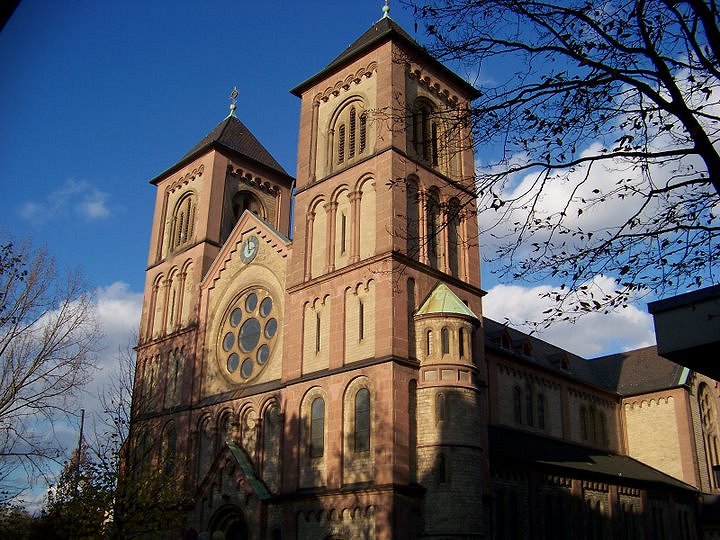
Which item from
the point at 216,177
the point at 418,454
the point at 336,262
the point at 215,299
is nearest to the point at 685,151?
the point at 418,454

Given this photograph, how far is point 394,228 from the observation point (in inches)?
1126

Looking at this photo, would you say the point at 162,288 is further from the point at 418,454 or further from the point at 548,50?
the point at 548,50

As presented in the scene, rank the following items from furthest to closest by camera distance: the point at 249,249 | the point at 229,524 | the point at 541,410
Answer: the point at 541,410
the point at 249,249
the point at 229,524

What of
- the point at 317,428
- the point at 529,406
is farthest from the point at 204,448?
the point at 529,406

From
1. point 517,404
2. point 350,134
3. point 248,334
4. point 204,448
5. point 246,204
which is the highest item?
point 246,204

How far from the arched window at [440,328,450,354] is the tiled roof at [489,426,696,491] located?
5.04 m

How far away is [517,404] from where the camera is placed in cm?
3706

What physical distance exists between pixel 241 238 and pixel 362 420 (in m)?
12.6

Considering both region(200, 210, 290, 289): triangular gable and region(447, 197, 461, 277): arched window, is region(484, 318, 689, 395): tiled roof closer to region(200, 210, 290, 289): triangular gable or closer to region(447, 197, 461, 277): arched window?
region(447, 197, 461, 277): arched window

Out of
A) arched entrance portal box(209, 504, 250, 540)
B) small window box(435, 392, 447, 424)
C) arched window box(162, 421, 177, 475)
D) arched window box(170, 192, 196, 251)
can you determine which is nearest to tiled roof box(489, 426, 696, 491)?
small window box(435, 392, 447, 424)

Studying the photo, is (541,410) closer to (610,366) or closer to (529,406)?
(529,406)

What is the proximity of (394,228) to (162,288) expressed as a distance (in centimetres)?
1590

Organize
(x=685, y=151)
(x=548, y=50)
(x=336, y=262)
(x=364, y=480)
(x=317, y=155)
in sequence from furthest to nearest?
1. (x=317, y=155)
2. (x=336, y=262)
3. (x=364, y=480)
4. (x=548, y=50)
5. (x=685, y=151)

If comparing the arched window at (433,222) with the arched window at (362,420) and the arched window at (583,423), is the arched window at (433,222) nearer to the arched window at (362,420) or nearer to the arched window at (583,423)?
the arched window at (362,420)
